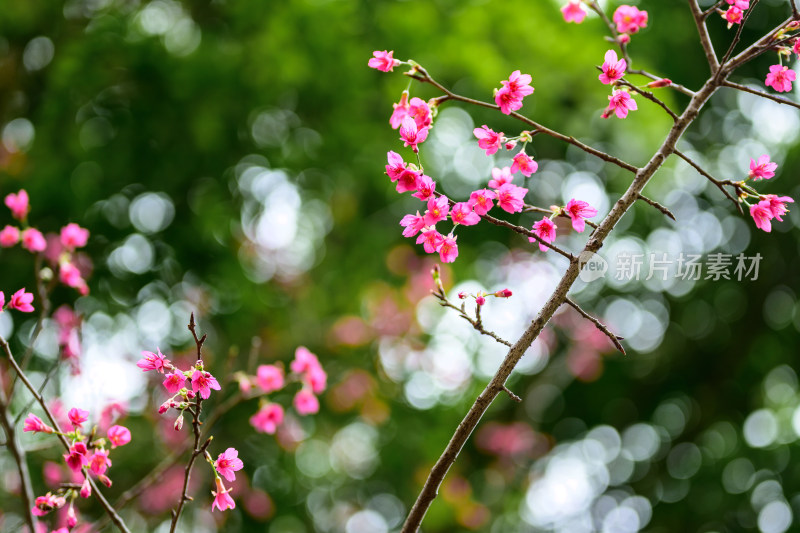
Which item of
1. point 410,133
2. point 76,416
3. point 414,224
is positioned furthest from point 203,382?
point 410,133

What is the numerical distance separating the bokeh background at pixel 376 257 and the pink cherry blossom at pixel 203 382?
910 millimetres

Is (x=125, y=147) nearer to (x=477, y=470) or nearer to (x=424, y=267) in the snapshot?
(x=424, y=267)

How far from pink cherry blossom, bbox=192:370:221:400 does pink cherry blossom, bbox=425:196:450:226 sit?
1.71 ft

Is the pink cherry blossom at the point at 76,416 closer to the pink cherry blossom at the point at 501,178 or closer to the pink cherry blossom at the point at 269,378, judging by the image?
the pink cherry blossom at the point at 269,378

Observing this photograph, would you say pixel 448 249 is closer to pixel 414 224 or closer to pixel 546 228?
pixel 414 224

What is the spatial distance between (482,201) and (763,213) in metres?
0.65

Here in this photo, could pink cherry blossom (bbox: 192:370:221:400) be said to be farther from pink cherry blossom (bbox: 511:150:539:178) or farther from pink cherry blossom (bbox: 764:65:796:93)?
pink cherry blossom (bbox: 764:65:796:93)

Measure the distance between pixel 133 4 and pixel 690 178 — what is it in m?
4.48

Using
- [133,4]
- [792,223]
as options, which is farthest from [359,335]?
[792,223]

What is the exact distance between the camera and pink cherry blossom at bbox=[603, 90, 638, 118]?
57.1 inches

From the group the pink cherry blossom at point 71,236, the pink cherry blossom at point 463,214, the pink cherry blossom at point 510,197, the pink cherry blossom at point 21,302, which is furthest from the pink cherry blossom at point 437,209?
the pink cherry blossom at point 71,236

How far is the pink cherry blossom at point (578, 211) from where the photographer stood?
4.54ft

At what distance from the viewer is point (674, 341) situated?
254 inches

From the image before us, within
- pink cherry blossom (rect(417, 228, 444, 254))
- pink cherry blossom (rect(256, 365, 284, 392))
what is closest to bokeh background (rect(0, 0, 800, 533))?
pink cherry blossom (rect(256, 365, 284, 392))
